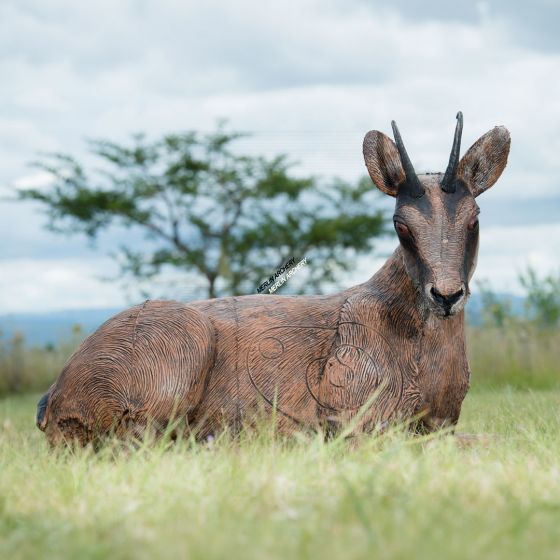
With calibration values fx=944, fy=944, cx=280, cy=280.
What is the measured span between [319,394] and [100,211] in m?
20.8

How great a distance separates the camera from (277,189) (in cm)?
2525

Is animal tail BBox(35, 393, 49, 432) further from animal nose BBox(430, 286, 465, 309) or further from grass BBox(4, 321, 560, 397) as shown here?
grass BBox(4, 321, 560, 397)

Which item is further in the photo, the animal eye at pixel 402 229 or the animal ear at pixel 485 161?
the animal ear at pixel 485 161

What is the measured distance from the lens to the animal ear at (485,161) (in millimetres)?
5383

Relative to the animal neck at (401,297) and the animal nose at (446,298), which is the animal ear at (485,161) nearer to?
the animal neck at (401,297)

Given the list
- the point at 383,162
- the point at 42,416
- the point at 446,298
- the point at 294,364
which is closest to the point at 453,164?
the point at 383,162

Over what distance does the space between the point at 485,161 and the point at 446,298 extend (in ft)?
3.21

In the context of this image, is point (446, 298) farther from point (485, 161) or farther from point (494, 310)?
point (494, 310)

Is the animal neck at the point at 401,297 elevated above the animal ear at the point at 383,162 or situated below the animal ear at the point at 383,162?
below

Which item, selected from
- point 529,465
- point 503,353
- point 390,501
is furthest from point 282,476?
point 503,353

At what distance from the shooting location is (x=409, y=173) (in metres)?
5.21

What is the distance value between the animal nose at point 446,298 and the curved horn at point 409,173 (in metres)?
0.61

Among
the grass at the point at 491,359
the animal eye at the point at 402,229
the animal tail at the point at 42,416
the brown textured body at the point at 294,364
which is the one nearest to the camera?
the animal eye at the point at 402,229

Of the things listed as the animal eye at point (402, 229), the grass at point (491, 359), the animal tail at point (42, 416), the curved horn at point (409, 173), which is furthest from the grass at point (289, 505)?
the grass at point (491, 359)
